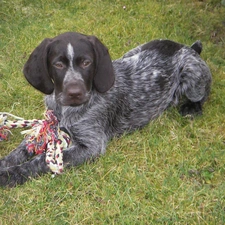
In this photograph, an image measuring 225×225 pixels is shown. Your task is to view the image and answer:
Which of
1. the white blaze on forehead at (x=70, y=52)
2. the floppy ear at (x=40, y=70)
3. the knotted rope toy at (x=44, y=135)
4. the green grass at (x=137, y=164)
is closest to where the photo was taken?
the green grass at (x=137, y=164)

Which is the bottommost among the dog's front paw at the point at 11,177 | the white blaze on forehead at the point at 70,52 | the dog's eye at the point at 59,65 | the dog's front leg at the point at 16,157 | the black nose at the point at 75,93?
the dog's front leg at the point at 16,157

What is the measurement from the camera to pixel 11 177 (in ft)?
12.8

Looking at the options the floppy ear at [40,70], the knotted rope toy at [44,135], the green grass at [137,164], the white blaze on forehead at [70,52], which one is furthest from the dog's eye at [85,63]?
the green grass at [137,164]

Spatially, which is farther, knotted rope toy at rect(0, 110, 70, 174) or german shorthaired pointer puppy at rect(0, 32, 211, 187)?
knotted rope toy at rect(0, 110, 70, 174)

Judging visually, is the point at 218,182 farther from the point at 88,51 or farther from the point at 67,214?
the point at 88,51

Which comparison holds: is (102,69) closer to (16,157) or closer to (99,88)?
(99,88)

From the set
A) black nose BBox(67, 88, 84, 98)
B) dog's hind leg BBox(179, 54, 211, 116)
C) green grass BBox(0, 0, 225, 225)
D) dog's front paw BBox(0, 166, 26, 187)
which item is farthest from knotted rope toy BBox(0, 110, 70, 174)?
dog's hind leg BBox(179, 54, 211, 116)

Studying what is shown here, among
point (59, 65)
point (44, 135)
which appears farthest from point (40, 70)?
point (44, 135)

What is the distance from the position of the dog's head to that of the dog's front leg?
62cm

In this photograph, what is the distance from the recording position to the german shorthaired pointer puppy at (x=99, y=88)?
3912 millimetres

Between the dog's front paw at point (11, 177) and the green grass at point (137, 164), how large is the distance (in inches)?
2.5

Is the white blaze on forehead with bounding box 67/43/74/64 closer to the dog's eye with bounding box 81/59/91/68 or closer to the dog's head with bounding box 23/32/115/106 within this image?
the dog's head with bounding box 23/32/115/106

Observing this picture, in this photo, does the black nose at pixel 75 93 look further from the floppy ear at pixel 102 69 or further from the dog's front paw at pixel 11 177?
the dog's front paw at pixel 11 177

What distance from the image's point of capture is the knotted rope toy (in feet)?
13.5
